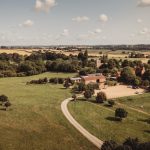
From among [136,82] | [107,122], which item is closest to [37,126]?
[107,122]

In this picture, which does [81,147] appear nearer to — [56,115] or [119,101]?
[56,115]

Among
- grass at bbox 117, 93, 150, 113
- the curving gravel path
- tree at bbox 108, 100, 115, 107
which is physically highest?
tree at bbox 108, 100, 115, 107

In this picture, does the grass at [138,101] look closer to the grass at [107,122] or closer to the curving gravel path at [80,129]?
the grass at [107,122]

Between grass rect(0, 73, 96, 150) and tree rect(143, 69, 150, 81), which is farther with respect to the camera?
tree rect(143, 69, 150, 81)

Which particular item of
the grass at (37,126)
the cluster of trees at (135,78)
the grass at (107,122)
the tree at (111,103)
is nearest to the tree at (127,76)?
the cluster of trees at (135,78)

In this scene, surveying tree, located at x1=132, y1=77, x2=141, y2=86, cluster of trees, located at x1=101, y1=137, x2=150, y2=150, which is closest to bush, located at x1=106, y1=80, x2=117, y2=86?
tree, located at x1=132, y1=77, x2=141, y2=86

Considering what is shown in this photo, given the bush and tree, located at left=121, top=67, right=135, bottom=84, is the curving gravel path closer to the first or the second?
the bush

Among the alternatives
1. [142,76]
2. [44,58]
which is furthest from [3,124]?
[44,58]
